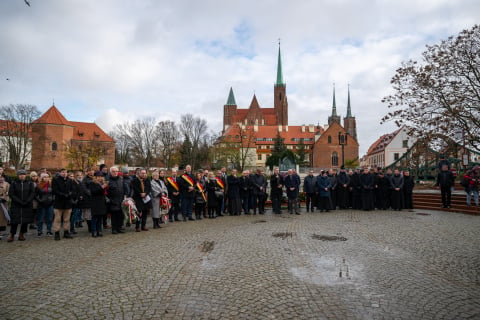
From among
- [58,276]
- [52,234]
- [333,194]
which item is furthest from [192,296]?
[333,194]

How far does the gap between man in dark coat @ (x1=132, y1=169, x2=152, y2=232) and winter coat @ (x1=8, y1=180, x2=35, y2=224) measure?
261 cm

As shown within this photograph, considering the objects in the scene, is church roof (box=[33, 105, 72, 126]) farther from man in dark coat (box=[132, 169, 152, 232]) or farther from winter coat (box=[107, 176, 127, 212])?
winter coat (box=[107, 176, 127, 212])

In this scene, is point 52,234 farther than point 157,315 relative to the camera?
Yes

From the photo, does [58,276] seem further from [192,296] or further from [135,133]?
[135,133]

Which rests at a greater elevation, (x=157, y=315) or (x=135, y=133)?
(x=135, y=133)

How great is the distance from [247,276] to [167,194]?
6118 mm

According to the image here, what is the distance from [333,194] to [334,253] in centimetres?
867

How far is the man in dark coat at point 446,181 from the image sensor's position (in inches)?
491

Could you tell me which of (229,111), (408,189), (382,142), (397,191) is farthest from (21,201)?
(229,111)

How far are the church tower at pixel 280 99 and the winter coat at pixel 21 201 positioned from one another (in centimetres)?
9273

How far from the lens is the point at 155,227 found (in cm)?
983

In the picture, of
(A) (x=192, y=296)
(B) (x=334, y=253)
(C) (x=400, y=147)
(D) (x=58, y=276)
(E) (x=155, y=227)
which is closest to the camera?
(A) (x=192, y=296)

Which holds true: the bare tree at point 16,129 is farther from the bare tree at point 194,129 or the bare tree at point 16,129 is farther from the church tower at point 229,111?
the church tower at point 229,111

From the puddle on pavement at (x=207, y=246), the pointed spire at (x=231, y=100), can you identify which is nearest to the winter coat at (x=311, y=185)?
the puddle on pavement at (x=207, y=246)
